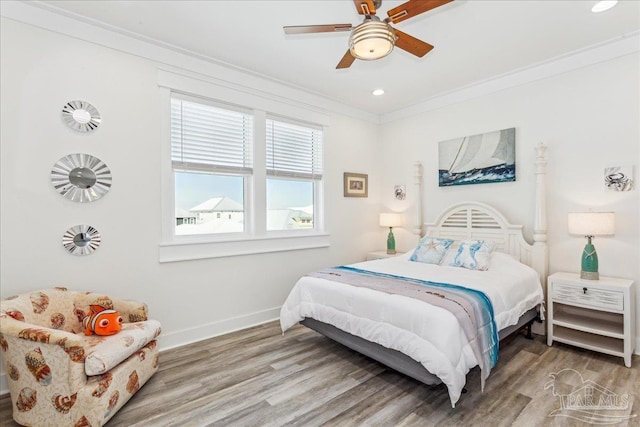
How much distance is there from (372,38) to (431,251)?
2.57 meters

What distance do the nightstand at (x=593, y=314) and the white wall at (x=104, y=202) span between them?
3037 mm

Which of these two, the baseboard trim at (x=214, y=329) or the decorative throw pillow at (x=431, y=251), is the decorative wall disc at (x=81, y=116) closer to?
the baseboard trim at (x=214, y=329)

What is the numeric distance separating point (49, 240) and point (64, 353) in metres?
1.17

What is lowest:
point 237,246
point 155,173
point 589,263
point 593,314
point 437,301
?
point 593,314

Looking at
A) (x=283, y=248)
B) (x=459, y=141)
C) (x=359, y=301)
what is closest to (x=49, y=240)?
(x=283, y=248)

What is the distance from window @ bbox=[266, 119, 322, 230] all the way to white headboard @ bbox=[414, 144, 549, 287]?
1.53 metres

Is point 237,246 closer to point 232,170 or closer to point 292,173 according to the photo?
point 232,170

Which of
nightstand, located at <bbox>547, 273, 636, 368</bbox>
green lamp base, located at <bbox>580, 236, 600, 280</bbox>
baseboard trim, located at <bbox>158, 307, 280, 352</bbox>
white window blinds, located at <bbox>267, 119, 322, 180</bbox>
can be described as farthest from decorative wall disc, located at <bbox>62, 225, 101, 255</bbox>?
green lamp base, located at <bbox>580, 236, 600, 280</bbox>

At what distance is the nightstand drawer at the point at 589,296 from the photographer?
2740mm

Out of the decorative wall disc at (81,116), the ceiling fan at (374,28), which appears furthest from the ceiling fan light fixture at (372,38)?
the decorative wall disc at (81,116)

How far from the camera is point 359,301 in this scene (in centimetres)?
262

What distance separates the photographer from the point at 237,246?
365 cm

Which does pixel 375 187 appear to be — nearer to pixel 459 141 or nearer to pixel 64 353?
pixel 459 141

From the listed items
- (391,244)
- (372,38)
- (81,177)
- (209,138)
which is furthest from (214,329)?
(372,38)
